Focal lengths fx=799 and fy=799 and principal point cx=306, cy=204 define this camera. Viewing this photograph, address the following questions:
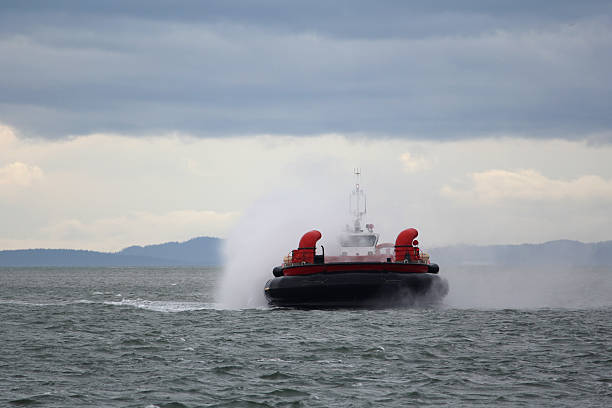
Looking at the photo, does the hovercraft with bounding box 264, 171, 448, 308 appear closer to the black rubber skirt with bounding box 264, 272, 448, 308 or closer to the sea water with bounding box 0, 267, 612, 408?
the black rubber skirt with bounding box 264, 272, 448, 308

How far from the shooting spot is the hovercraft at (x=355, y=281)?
102ft

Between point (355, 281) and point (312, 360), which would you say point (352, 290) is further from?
point (312, 360)

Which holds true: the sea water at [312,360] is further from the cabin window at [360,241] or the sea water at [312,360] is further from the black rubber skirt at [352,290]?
the cabin window at [360,241]

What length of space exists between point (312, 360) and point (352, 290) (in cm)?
1158

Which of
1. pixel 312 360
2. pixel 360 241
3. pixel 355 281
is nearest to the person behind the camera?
pixel 312 360

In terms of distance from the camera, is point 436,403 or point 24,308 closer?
point 436,403

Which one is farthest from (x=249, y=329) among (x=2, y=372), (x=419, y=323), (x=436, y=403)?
(x=436, y=403)

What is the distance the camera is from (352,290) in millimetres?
30984

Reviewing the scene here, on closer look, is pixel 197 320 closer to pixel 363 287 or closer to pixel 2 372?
pixel 363 287

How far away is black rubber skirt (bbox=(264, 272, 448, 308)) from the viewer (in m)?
30.9

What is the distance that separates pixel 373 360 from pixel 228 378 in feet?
13.2

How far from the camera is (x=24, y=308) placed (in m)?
39.4

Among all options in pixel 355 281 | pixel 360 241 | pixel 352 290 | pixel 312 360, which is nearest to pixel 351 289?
pixel 352 290

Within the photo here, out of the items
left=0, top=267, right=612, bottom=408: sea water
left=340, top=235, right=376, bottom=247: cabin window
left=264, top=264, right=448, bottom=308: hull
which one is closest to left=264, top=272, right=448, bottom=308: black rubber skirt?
left=264, top=264, right=448, bottom=308: hull
